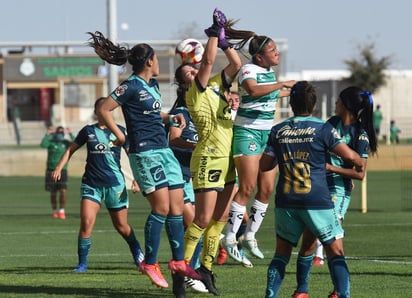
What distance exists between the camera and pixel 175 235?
34.7 ft

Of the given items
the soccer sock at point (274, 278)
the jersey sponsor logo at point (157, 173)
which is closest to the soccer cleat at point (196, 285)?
the jersey sponsor logo at point (157, 173)

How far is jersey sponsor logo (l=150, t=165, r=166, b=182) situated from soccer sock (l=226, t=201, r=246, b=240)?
2.33m

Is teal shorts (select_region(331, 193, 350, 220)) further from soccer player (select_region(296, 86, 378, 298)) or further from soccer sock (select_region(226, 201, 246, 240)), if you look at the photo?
soccer sock (select_region(226, 201, 246, 240))

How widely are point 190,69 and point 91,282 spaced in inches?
96.1

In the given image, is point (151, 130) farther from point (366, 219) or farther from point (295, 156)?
point (366, 219)

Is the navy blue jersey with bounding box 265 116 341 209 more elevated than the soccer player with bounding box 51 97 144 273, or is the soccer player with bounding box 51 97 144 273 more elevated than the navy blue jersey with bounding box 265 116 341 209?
the navy blue jersey with bounding box 265 116 341 209

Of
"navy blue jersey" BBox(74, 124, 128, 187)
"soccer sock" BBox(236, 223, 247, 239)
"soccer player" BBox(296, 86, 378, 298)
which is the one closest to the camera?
"soccer player" BBox(296, 86, 378, 298)

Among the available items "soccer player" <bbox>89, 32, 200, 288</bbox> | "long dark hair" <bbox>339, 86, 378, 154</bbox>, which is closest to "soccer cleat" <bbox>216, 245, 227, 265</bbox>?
"soccer player" <bbox>89, 32, 200, 288</bbox>

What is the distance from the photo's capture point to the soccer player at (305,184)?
935 centimetres

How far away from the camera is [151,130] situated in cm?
1070

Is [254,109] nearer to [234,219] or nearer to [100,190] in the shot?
[234,219]

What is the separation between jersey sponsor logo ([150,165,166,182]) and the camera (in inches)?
416

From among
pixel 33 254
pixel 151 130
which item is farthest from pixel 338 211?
pixel 33 254

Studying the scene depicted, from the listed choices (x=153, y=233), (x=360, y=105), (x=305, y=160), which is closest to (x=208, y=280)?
(x=153, y=233)
